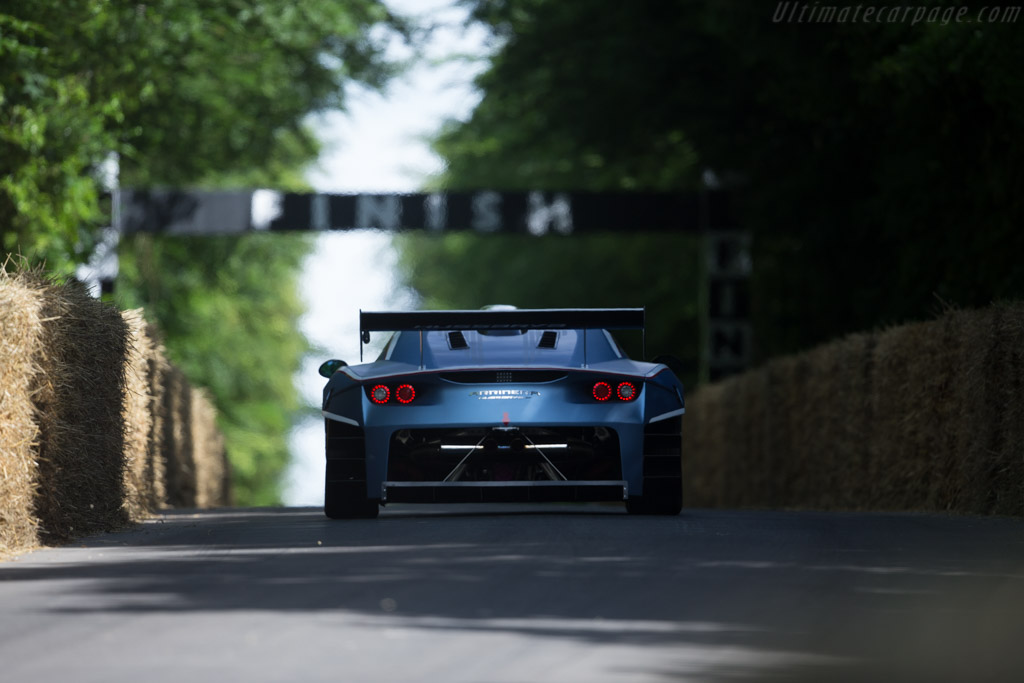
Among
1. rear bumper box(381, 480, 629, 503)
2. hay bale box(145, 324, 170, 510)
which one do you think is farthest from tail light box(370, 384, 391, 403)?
hay bale box(145, 324, 170, 510)

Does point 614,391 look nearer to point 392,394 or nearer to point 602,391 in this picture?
point 602,391

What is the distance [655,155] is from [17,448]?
29.7m

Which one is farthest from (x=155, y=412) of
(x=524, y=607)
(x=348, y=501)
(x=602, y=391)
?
(x=524, y=607)

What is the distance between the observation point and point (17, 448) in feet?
36.6

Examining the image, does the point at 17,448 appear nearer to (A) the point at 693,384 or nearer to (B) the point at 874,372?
(B) the point at 874,372

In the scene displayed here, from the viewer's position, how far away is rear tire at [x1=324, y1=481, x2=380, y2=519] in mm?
12859

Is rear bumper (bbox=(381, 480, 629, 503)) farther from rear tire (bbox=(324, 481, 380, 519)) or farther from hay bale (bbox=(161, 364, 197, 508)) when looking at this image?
hay bale (bbox=(161, 364, 197, 508))

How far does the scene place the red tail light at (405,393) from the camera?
12.6 meters

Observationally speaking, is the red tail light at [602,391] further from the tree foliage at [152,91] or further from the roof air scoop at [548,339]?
the tree foliage at [152,91]

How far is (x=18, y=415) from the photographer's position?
36.8 ft

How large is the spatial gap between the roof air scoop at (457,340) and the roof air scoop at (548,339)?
55cm

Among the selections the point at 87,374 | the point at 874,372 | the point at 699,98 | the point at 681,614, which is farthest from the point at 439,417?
the point at 699,98

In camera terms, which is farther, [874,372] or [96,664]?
[874,372]

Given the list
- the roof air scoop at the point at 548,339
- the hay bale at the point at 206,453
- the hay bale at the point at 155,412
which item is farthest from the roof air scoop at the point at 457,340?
the hay bale at the point at 206,453
